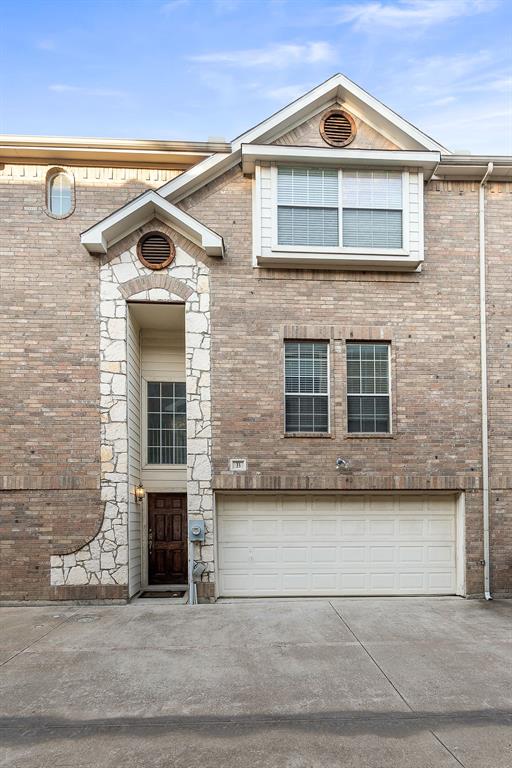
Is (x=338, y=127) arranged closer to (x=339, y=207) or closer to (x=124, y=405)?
(x=339, y=207)

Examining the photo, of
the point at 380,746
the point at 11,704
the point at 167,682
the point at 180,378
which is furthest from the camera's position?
the point at 180,378

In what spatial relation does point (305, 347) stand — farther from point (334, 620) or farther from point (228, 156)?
point (334, 620)

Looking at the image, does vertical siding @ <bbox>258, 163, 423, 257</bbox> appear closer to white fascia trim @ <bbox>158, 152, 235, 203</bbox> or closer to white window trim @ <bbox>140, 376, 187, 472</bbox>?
white fascia trim @ <bbox>158, 152, 235, 203</bbox>

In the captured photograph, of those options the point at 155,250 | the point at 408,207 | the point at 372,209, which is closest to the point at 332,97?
the point at 372,209

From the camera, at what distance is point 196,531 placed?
8.88 m

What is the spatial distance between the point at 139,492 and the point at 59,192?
589 cm

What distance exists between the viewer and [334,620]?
7.82 metres

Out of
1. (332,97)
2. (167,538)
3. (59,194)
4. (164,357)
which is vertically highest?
(332,97)

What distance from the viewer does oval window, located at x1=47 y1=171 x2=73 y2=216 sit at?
371 inches

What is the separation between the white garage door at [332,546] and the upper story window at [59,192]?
6195mm

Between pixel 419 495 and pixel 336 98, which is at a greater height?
pixel 336 98

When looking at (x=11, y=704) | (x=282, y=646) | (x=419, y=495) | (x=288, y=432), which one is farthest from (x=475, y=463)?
(x=11, y=704)

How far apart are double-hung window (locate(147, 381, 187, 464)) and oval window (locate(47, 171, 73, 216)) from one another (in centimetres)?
371

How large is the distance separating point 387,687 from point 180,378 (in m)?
6.88
